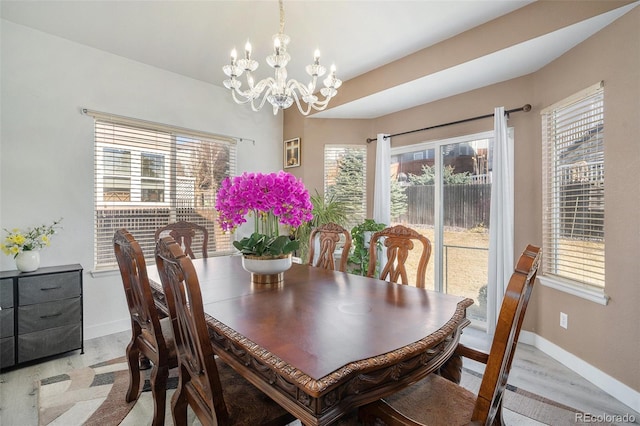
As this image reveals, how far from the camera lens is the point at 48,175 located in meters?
2.75

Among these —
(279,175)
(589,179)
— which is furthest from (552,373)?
(279,175)

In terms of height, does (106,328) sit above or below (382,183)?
below

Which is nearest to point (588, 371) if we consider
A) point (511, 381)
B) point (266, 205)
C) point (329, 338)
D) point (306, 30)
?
point (511, 381)

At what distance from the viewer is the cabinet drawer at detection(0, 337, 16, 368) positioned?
7.50 feet

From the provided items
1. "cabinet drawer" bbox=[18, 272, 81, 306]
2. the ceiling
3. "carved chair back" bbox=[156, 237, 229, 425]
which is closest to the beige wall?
the ceiling

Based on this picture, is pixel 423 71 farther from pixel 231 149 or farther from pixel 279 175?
pixel 231 149

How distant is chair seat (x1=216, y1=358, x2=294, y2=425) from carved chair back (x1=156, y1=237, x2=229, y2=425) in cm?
8

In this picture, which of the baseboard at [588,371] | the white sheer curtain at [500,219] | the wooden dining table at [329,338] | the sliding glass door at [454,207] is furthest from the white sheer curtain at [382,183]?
the wooden dining table at [329,338]

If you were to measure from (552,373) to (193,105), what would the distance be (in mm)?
4497

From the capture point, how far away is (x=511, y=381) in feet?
7.43

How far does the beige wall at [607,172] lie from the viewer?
78.9 inches

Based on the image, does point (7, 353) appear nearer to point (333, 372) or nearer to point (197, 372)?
point (197, 372)

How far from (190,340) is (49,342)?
7.51 ft

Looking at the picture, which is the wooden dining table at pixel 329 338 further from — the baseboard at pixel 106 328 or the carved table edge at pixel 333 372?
the baseboard at pixel 106 328
